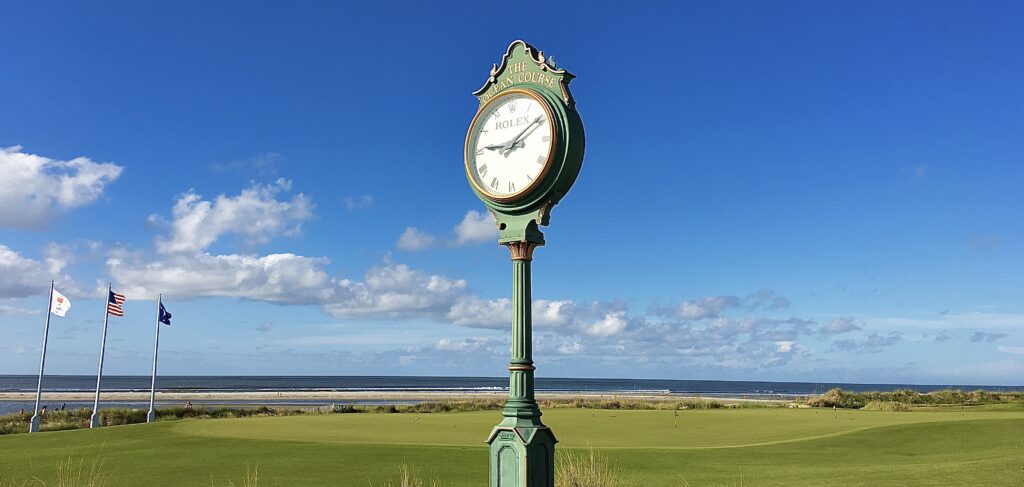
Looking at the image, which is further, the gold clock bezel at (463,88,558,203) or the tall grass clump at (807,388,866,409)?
the tall grass clump at (807,388,866,409)

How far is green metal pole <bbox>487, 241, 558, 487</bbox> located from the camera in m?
6.56

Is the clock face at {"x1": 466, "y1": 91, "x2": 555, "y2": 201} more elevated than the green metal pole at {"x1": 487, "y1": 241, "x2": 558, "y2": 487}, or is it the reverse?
the clock face at {"x1": 466, "y1": 91, "x2": 555, "y2": 201}

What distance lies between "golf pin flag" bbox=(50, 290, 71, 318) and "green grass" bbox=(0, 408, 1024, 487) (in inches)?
289

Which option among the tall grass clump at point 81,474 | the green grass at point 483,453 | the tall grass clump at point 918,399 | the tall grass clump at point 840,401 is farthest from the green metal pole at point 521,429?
the tall grass clump at point 840,401

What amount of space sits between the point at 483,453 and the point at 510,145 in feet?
29.9

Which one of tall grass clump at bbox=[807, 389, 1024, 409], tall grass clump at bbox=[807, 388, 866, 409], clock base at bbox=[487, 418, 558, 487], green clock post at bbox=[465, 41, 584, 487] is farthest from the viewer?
tall grass clump at bbox=[807, 388, 866, 409]

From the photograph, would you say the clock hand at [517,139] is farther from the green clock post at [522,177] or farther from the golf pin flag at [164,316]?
the golf pin flag at [164,316]

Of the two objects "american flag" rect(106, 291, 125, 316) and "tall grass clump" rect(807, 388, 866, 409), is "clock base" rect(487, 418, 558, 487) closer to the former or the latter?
"american flag" rect(106, 291, 125, 316)

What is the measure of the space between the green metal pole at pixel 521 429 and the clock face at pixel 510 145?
0.83m

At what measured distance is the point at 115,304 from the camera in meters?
26.4

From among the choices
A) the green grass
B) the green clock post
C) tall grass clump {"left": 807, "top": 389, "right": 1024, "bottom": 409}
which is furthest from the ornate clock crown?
tall grass clump {"left": 807, "top": 389, "right": 1024, "bottom": 409}

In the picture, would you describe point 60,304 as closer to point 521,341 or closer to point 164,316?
point 164,316

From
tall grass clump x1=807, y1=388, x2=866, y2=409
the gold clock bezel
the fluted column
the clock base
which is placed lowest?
tall grass clump x1=807, y1=388, x2=866, y2=409

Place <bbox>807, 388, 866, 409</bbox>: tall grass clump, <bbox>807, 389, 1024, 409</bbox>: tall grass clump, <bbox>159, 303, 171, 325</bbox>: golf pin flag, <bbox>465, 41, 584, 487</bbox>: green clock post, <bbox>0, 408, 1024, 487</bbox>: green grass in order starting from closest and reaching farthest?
<bbox>465, 41, 584, 487</bbox>: green clock post → <bbox>0, 408, 1024, 487</bbox>: green grass → <bbox>159, 303, 171, 325</bbox>: golf pin flag → <bbox>807, 389, 1024, 409</bbox>: tall grass clump → <bbox>807, 388, 866, 409</bbox>: tall grass clump
